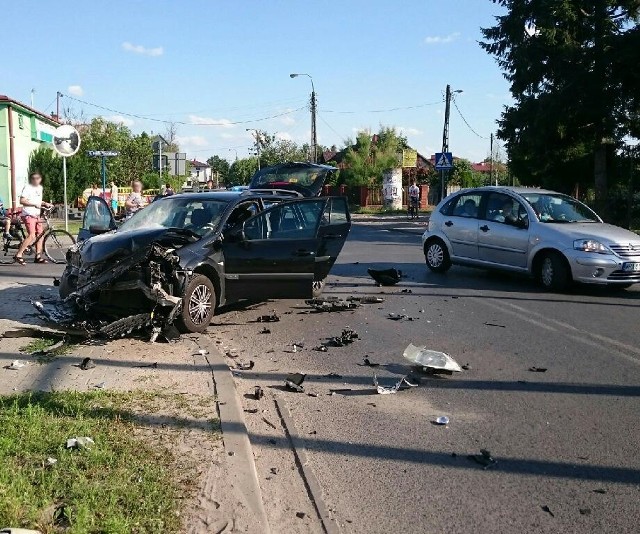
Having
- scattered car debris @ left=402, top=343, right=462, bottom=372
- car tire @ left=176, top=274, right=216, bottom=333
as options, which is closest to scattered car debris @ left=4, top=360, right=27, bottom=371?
car tire @ left=176, top=274, right=216, bottom=333

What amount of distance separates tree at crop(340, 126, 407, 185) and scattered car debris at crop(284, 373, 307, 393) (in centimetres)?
5167

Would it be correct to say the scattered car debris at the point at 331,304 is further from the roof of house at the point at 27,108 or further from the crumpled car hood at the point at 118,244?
the roof of house at the point at 27,108

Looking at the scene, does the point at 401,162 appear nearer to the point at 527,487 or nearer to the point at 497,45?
the point at 497,45

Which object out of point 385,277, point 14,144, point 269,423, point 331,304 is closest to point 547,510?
point 269,423

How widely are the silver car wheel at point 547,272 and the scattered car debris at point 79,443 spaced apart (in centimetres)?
872

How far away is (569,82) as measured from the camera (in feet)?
82.7

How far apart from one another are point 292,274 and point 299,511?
513 centimetres

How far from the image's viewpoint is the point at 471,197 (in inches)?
522

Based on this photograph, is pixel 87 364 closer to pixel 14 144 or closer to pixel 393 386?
pixel 393 386

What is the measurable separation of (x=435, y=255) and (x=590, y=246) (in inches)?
138

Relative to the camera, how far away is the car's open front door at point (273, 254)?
8.62 metres

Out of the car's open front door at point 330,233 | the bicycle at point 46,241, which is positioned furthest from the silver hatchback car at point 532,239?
the bicycle at point 46,241

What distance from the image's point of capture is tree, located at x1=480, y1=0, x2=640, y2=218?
25.0 meters

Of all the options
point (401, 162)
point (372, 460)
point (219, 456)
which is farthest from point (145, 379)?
point (401, 162)
